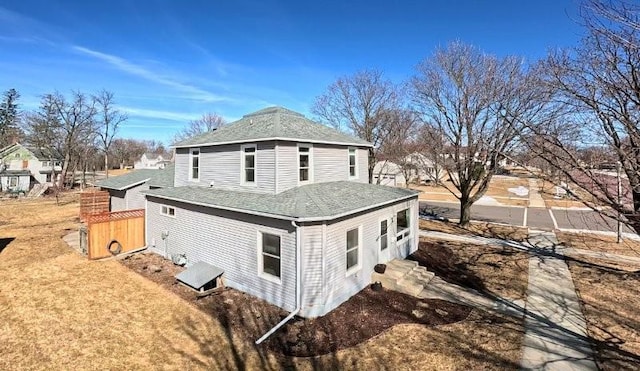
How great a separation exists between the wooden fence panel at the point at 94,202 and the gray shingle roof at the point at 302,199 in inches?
349

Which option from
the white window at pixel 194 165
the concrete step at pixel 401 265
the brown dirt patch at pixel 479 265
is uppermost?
the white window at pixel 194 165

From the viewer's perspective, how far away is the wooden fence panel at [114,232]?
13.0 m

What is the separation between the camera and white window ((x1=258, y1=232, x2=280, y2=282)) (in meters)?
9.24

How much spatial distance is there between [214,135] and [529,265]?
1408 cm

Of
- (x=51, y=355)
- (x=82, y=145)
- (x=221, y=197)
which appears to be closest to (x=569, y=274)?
(x=221, y=197)

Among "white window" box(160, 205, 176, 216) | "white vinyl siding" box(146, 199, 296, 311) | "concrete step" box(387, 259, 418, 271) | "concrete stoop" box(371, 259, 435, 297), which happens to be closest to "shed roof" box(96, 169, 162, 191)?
"white vinyl siding" box(146, 199, 296, 311)

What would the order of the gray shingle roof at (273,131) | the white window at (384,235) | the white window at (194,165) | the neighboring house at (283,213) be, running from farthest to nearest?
the white window at (194,165), the white window at (384,235), the gray shingle roof at (273,131), the neighboring house at (283,213)

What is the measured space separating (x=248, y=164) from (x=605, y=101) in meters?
9.84

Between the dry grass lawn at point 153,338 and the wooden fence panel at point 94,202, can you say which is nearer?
the dry grass lawn at point 153,338

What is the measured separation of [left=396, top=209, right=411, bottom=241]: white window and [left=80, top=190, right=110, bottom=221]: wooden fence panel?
17.3 m

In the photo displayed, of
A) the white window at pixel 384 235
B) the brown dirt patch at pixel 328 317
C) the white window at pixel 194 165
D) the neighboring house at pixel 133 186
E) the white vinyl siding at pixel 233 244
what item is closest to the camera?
the brown dirt patch at pixel 328 317

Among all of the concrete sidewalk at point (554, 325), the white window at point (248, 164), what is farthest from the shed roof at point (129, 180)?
the concrete sidewalk at point (554, 325)

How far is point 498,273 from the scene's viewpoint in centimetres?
1209

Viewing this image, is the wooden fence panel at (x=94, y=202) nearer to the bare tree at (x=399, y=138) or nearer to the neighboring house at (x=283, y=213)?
the neighboring house at (x=283, y=213)
